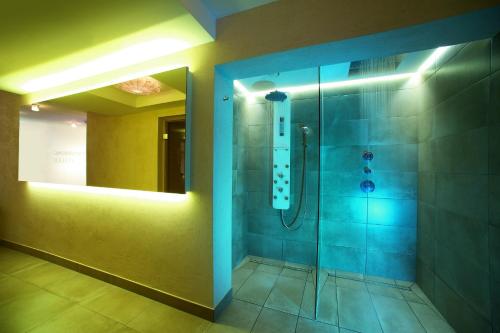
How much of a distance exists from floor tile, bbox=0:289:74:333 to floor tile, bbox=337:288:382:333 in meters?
2.39

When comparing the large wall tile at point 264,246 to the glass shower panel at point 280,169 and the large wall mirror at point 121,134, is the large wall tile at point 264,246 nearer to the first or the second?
the glass shower panel at point 280,169

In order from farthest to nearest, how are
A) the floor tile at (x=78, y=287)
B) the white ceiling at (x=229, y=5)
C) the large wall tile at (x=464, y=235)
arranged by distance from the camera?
the floor tile at (x=78, y=287) → the white ceiling at (x=229, y=5) → the large wall tile at (x=464, y=235)

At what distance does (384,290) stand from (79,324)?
275 centimetres

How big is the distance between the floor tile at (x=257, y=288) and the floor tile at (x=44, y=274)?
1.97m

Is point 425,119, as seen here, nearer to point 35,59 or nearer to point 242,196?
point 242,196

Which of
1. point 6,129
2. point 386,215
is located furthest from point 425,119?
point 6,129

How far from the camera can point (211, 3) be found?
1.35 m

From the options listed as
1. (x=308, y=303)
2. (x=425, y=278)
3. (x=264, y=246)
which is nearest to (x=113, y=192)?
(x=264, y=246)

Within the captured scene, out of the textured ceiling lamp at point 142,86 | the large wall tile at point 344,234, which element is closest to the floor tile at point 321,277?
the large wall tile at point 344,234

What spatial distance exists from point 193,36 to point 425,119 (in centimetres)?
227

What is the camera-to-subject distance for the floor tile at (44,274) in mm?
2006

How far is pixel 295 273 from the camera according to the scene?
224cm

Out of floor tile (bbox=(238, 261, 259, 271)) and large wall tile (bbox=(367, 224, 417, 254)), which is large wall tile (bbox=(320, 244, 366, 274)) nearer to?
large wall tile (bbox=(367, 224, 417, 254))

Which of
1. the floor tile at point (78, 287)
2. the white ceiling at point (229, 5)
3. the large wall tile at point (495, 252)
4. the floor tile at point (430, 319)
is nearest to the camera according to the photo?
the large wall tile at point (495, 252)
